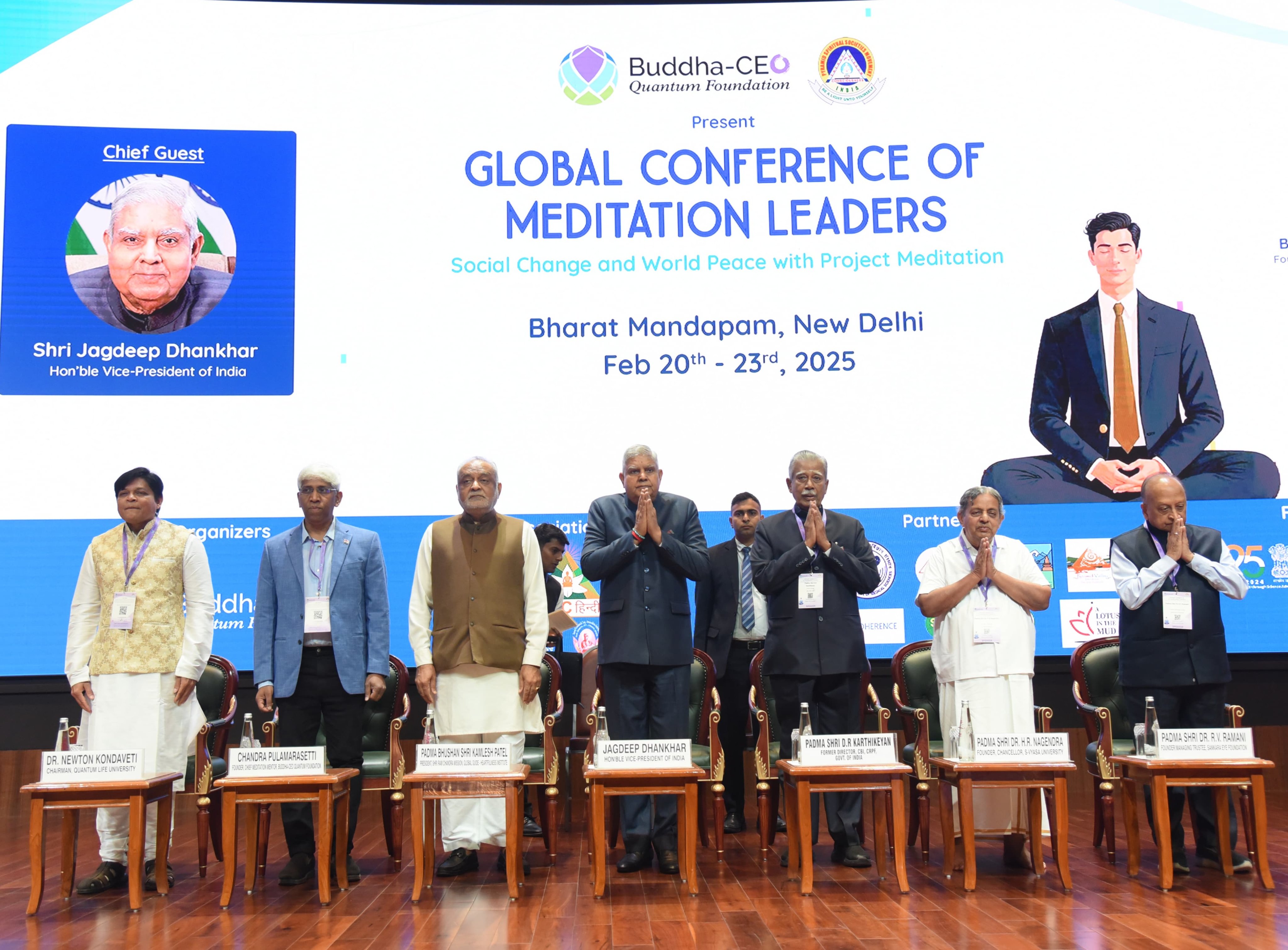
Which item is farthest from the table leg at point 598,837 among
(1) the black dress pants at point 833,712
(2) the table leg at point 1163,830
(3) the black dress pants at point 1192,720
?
(3) the black dress pants at point 1192,720

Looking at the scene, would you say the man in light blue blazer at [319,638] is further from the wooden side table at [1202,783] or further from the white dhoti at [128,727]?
the wooden side table at [1202,783]

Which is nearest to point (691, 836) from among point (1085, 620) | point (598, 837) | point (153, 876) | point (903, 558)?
point (598, 837)

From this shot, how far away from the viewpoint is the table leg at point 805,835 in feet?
11.1

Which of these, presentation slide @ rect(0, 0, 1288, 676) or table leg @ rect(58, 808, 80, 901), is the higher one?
presentation slide @ rect(0, 0, 1288, 676)

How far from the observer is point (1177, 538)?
3793 mm

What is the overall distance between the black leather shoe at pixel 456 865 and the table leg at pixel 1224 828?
8.87ft

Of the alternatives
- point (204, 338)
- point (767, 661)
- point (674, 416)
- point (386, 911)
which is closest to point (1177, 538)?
point (767, 661)

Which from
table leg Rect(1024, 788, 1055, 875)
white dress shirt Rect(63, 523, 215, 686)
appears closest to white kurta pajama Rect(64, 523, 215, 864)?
white dress shirt Rect(63, 523, 215, 686)

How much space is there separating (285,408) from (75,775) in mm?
2265

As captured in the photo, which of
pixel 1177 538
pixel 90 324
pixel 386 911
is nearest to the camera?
pixel 386 911

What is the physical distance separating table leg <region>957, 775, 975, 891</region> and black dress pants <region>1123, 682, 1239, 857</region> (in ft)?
2.62

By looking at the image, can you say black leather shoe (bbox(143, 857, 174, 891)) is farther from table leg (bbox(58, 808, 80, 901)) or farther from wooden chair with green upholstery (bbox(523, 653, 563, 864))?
wooden chair with green upholstery (bbox(523, 653, 563, 864))

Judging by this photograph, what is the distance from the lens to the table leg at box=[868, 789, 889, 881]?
11.7 feet

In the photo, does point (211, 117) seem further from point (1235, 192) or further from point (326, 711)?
point (1235, 192)
